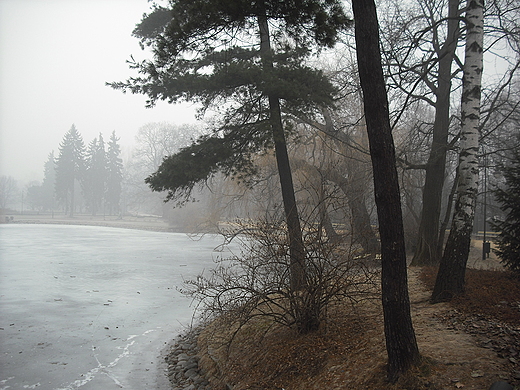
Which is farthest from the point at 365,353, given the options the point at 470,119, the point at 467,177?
Result: the point at 470,119

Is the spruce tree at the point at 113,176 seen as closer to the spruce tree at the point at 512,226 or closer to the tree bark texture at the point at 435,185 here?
the tree bark texture at the point at 435,185

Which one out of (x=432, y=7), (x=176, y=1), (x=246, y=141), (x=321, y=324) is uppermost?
(x=432, y=7)

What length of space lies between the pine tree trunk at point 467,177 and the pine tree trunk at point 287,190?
2.32m

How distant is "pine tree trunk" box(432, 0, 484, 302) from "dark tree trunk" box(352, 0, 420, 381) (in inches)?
96.8

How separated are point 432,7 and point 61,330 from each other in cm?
1286

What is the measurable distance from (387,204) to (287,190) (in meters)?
5.50

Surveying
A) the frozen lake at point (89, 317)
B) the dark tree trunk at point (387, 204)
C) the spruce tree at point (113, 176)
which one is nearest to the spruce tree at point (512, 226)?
the dark tree trunk at point (387, 204)

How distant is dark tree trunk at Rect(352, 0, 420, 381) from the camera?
4.57 m

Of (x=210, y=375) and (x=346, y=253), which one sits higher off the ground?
(x=346, y=253)

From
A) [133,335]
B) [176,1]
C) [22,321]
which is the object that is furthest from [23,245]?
[176,1]

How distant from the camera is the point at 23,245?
2869cm

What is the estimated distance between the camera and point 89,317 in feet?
40.3

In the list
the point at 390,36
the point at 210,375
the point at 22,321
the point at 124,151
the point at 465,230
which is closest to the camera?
the point at 465,230

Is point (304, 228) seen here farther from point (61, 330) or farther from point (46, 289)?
point (46, 289)
